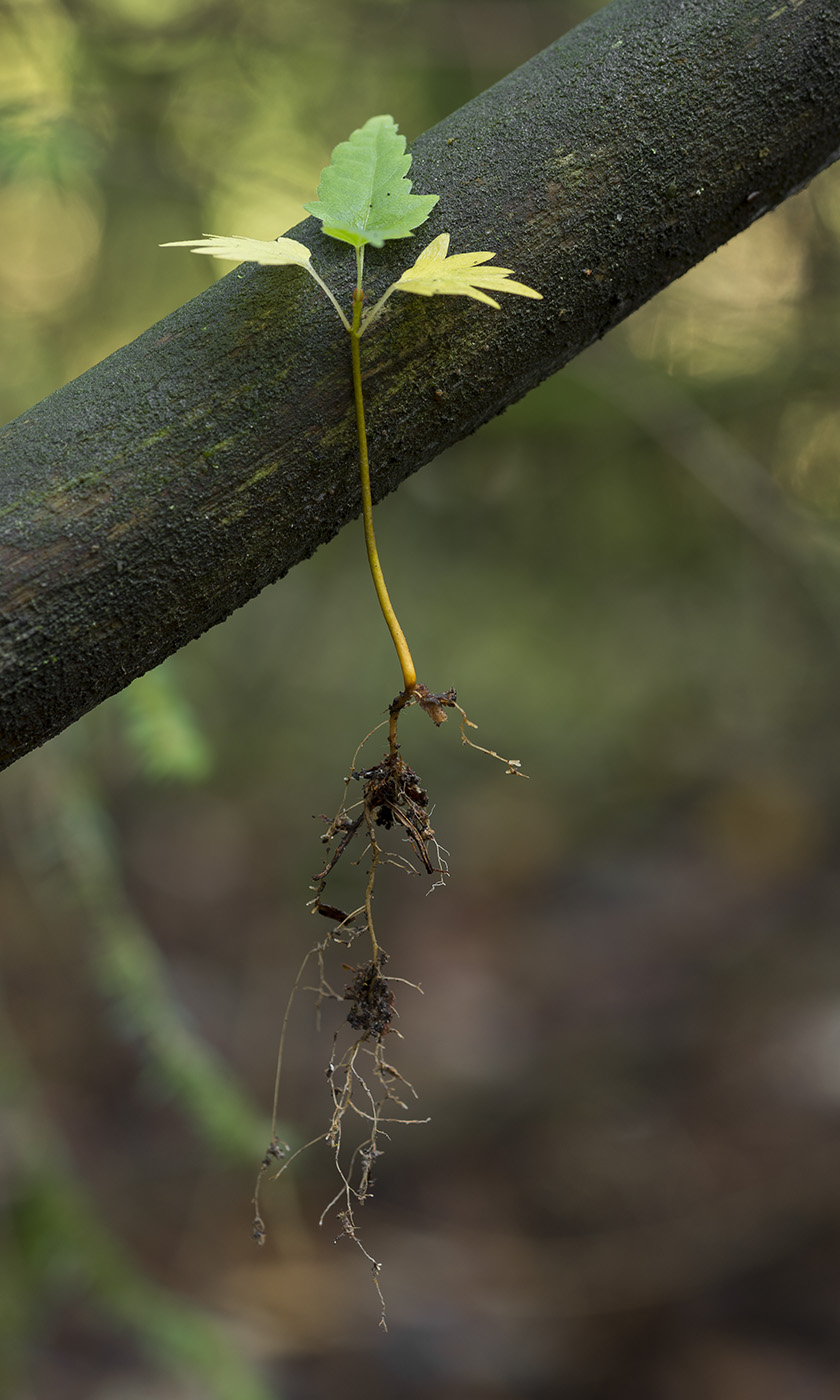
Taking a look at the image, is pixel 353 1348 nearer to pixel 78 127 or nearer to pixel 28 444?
pixel 28 444

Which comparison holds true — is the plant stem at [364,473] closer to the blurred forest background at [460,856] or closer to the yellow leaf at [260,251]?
the yellow leaf at [260,251]

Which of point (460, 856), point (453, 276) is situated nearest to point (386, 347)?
point (453, 276)

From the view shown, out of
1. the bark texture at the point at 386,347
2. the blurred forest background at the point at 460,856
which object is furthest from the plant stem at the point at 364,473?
the blurred forest background at the point at 460,856

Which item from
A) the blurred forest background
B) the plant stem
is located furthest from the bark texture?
the blurred forest background

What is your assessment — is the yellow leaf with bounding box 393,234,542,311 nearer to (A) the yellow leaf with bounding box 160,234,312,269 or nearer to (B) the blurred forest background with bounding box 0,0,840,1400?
(A) the yellow leaf with bounding box 160,234,312,269

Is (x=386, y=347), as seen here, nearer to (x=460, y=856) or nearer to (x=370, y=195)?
(x=370, y=195)

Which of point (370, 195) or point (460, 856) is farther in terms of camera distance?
point (460, 856)

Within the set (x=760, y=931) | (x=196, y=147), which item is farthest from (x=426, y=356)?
(x=760, y=931)
